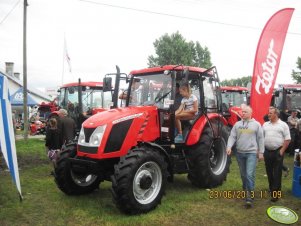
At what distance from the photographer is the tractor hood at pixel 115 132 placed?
5.54 m

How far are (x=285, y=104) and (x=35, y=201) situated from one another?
888 cm

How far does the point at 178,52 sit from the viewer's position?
4644cm

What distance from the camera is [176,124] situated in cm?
649

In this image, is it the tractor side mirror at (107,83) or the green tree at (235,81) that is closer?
the tractor side mirror at (107,83)

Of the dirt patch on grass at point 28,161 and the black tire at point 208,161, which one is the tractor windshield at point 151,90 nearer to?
the black tire at point 208,161

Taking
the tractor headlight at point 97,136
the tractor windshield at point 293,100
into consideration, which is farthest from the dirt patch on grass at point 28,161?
the tractor windshield at point 293,100

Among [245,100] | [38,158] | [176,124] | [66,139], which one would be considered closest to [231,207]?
[176,124]

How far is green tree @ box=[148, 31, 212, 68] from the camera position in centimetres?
4600

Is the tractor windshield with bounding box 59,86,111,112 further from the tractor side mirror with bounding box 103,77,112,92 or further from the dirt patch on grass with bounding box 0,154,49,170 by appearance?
the tractor side mirror with bounding box 103,77,112,92

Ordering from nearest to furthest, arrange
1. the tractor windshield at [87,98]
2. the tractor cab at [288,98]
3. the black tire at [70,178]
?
the black tire at [70,178] < the tractor cab at [288,98] < the tractor windshield at [87,98]

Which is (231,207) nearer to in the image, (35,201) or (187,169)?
(187,169)

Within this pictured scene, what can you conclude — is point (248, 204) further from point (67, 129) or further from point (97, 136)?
point (67, 129)

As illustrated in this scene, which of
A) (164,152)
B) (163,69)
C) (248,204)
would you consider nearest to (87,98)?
(163,69)

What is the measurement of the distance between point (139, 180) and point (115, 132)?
0.85m
